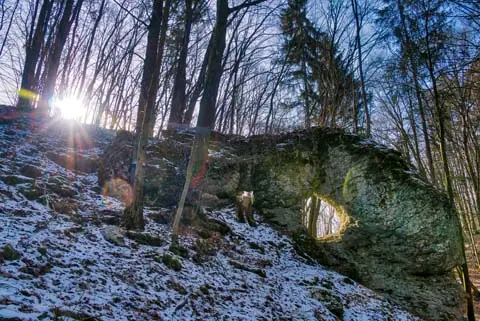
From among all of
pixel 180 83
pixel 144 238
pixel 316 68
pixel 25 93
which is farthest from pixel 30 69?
pixel 316 68

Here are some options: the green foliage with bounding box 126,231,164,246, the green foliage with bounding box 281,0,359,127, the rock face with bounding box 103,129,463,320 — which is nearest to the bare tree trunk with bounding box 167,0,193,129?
the rock face with bounding box 103,129,463,320

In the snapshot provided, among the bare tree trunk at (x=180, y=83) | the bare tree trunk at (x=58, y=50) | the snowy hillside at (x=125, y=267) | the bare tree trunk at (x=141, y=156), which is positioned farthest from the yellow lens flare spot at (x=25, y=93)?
the bare tree trunk at (x=141, y=156)

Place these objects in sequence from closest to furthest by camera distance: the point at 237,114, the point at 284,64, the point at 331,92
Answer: the point at 331,92 → the point at 284,64 → the point at 237,114

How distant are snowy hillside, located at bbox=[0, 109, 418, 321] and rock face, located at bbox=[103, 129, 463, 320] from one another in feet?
2.59

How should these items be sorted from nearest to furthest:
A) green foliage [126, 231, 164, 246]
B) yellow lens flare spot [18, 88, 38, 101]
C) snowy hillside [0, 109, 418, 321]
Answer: snowy hillside [0, 109, 418, 321], green foliage [126, 231, 164, 246], yellow lens flare spot [18, 88, 38, 101]

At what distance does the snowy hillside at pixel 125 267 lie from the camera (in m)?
3.12

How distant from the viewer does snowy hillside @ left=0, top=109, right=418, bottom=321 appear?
312 centimetres

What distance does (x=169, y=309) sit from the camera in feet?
11.6

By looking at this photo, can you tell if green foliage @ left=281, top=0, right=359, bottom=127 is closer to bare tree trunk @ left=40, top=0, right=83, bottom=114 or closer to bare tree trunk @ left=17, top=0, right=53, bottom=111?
bare tree trunk @ left=40, top=0, right=83, bottom=114

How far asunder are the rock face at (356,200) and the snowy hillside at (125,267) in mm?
789

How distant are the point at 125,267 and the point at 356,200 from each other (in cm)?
670

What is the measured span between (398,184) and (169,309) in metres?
7.04

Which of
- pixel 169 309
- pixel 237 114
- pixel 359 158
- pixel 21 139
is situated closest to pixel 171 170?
pixel 21 139

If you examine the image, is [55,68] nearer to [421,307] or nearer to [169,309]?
[169,309]
